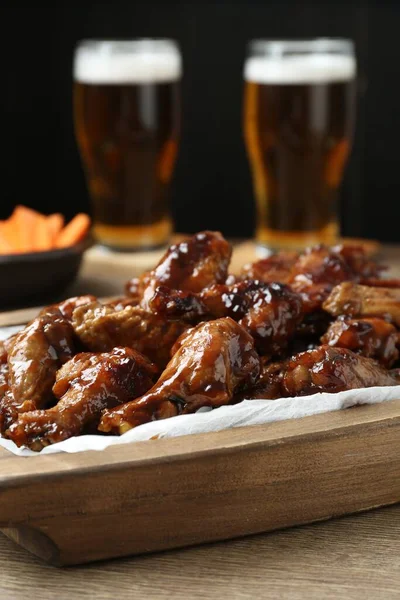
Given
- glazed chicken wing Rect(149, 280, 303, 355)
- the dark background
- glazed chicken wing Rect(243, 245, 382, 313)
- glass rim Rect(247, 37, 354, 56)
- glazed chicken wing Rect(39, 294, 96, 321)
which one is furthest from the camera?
the dark background

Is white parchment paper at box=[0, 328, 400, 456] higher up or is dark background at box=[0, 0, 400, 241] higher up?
white parchment paper at box=[0, 328, 400, 456]

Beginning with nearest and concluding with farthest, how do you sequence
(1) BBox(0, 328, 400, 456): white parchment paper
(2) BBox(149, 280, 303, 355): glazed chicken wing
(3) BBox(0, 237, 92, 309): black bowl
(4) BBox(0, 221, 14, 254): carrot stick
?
(1) BBox(0, 328, 400, 456): white parchment paper → (2) BBox(149, 280, 303, 355): glazed chicken wing → (3) BBox(0, 237, 92, 309): black bowl → (4) BBox(0, 221, 14, 254): carrot stick

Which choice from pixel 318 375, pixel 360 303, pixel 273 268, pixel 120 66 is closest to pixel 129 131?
pixel 120 66

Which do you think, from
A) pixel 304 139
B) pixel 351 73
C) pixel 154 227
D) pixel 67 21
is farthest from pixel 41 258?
pixel 67 21

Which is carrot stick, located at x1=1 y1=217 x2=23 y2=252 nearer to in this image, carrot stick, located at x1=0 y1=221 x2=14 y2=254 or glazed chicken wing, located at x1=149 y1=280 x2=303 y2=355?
carrot stick, located at x1=0 y1=221 x2=14 y2=254

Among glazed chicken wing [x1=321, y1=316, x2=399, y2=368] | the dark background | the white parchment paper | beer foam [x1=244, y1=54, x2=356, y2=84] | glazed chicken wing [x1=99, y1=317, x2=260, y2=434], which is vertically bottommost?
the dark background

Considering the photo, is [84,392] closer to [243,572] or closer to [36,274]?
[243,572]

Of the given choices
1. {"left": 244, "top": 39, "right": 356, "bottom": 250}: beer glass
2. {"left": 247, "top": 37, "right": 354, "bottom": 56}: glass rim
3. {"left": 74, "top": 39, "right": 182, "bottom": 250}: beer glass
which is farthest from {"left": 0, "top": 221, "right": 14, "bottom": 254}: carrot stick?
{"left": 247, "top": 37, "right": 354, "bottom": 56}: glass rim
